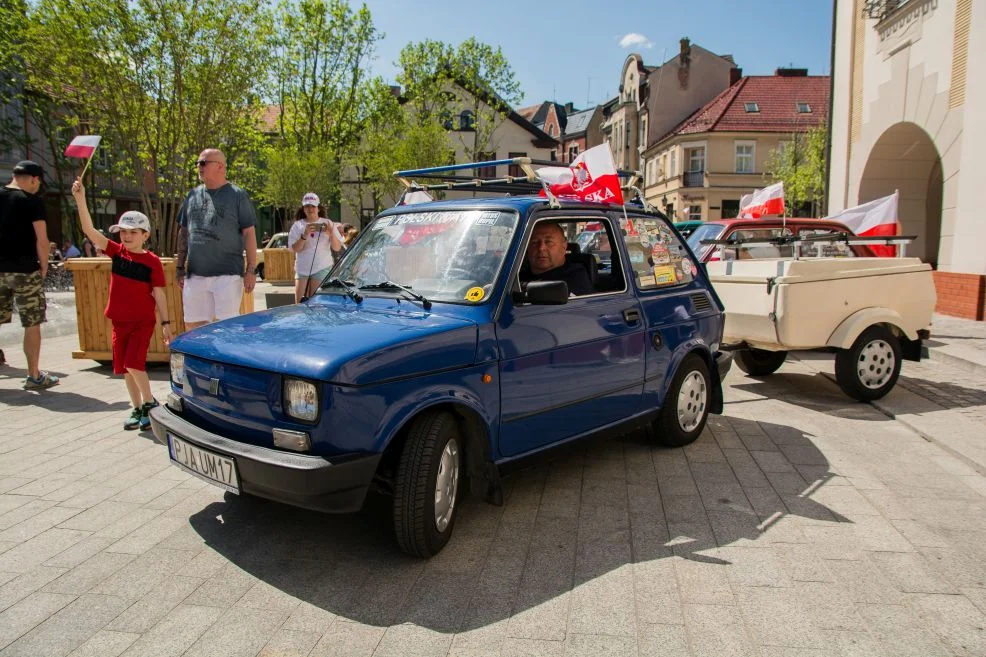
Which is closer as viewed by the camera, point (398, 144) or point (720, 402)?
point (720, 402)

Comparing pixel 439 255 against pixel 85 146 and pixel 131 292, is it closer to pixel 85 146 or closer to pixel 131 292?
pixel 131 292

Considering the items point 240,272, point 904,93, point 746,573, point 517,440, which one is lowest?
point 746,573

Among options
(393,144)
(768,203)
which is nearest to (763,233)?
(768,203)

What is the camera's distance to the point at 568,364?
4191 mm

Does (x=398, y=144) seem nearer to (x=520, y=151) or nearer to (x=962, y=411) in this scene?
(x=520, y=151)

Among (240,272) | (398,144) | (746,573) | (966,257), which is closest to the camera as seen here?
(746,573)

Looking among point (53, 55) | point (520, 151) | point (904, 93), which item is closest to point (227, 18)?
point (53, 55)

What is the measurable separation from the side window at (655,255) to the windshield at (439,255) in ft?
3.82

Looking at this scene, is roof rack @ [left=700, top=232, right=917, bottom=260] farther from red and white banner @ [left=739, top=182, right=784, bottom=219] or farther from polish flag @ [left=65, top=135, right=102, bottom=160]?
polish flag @ [left=65, top=135, right=102, bottom=160]

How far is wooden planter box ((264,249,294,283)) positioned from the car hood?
21.2 m

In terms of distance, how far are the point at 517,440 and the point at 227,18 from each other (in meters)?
18.2

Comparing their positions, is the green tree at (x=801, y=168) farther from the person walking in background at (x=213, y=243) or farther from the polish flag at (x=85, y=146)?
the polish flag at (x=85, y=146)

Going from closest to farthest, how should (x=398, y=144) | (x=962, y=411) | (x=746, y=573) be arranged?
(x=746, y=573) → (x=962, y=411) → (x=398, y=144)

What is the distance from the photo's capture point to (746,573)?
3418mm
